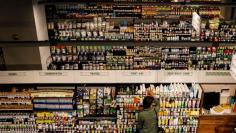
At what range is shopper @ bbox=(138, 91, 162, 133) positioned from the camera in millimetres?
6270

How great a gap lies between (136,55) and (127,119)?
2.47m

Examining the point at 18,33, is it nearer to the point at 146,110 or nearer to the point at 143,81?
the point at 143,81

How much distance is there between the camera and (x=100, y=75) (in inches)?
283

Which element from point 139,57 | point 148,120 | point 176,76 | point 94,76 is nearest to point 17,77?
point 94,76

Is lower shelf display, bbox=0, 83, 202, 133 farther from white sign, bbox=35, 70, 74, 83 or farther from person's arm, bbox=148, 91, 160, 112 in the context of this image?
white sign, bbox=35, 70, 74, 83

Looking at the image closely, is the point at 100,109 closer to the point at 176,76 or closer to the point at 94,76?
the point at 94,76

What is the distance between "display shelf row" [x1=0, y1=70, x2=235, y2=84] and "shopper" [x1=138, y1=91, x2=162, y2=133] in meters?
0.74

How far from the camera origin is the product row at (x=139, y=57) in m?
8.87

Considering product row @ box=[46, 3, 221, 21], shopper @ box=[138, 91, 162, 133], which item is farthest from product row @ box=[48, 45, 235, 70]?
shopper @ box=[138, 91, 162, 133]

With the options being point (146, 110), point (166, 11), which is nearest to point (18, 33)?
point (146, 110)

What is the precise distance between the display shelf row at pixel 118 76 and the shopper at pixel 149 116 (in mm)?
735

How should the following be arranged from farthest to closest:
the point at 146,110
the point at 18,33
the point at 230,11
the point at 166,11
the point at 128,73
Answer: the point at 230,11 → the point at 166,11 → the point at 18,33 → the point at 128,73 → the point at 146,110

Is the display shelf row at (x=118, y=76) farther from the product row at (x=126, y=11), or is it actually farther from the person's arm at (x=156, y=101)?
the product row at (x=126, y=11)

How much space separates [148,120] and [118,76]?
1.38 meters
